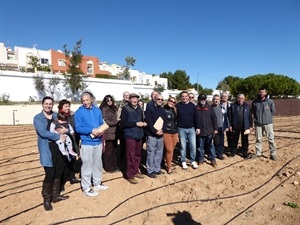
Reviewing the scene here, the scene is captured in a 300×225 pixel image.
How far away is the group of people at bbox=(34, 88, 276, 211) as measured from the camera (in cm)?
368

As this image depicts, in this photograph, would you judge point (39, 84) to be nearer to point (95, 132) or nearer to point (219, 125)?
point (219, 125)

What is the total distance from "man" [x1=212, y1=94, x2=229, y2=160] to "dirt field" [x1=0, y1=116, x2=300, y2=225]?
1.38 ft

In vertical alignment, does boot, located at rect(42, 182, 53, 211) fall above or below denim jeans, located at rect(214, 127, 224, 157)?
below

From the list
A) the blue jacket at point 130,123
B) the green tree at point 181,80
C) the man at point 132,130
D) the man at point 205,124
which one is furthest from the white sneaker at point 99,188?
the green tree at point 181,80

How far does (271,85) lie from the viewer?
136ft

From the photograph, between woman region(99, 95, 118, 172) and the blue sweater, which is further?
the blue sweater

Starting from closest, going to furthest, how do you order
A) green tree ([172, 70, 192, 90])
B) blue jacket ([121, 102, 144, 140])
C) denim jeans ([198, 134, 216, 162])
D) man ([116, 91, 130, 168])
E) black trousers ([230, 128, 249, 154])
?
blue jacket ([121, 102, 144, 140]) → man ([116, 91, 130, 168]) → denim jeans ([198, 134, 216, 162]) → black trousers ([230, 128, 249, 154]) → green tree ([172, 70, 192, 90])

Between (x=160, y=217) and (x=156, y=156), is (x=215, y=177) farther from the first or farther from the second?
(x=160, y=217)

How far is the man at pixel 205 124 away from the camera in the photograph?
5402mm

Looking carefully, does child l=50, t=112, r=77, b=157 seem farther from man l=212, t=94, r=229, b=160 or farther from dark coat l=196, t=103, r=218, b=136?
man l=212, t=94, r=229, b=160

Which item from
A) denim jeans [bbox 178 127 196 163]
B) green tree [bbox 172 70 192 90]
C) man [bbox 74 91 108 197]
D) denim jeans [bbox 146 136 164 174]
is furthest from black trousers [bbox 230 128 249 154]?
green tree [bbox 172 70 192 90]

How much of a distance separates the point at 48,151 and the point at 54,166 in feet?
0.87

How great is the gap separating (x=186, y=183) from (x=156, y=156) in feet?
2.52

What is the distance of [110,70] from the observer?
63219 mm
